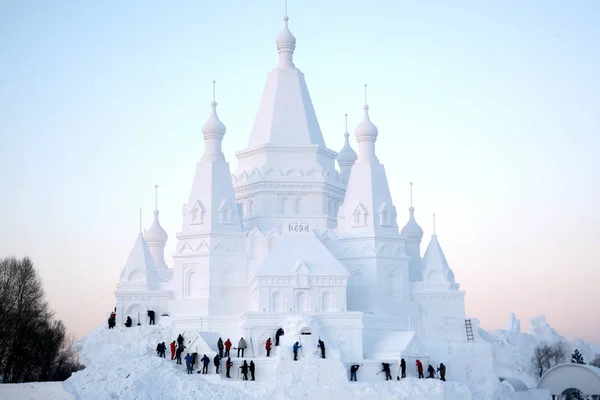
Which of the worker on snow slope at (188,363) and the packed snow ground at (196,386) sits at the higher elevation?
the worker on snow slope at (188,363)

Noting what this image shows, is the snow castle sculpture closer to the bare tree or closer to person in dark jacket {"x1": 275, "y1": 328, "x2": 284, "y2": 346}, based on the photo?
person in dark jacket {"x1": 275, "y1": 328, "x2": 284, "y2": 346}

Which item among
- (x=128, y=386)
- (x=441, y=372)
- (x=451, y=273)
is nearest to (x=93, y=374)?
(x=128, y=386)

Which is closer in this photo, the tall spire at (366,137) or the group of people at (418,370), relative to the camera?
the group of people at (418,370)

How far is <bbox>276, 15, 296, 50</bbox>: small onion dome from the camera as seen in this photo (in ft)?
179

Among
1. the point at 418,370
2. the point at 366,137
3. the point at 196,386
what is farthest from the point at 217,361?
the point at 366,137

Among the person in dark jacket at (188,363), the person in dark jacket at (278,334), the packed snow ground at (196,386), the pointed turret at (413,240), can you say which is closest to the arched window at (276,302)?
the person in dark jacket at (278,334)

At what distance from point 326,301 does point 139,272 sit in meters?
9.59

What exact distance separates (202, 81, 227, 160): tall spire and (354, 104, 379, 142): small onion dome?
20.5 feet

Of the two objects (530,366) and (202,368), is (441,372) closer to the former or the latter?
(202,368)

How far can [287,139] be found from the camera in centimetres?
5284

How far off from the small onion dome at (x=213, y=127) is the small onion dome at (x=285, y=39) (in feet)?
18.4

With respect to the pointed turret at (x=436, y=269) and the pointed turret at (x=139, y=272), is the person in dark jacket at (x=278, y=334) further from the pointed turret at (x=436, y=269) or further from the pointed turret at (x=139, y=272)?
the pointed turret at (x=436, y=269)

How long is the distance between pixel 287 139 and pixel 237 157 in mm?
2898

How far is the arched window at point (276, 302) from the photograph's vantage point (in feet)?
153
